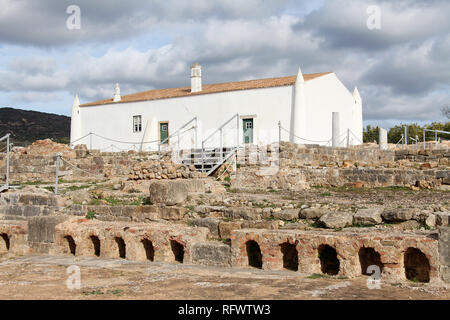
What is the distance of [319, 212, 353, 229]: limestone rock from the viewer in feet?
28.2

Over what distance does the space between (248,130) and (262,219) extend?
55.2 ft

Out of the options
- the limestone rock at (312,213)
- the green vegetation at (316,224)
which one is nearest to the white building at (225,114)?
the limestone rock at (312,213)

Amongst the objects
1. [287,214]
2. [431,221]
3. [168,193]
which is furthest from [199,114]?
[431,221]

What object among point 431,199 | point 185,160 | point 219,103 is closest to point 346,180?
point 431,199

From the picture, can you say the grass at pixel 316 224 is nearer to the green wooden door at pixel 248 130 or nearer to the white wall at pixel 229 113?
the white wall at pixel 229 113

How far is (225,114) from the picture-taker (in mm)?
27344

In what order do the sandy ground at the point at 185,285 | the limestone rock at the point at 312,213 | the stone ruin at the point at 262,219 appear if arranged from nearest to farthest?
the sandy ground at the point at 185,285, the stone ruin at the point at 262,219, the limestone rock at the point at 312,213

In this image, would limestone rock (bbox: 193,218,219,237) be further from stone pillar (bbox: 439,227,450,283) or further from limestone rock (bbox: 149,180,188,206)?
stone pillar (bbox: 439,227,450,283)

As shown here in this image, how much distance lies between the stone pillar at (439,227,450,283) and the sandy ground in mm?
268

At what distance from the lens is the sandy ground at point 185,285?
21.7ft

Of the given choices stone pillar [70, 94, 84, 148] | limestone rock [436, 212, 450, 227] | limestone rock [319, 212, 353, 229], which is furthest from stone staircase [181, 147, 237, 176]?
stone pillar [70, 94, 84, 148]

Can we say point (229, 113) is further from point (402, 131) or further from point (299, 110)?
point (402, 131)

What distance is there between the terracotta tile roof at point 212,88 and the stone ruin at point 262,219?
8.17 meters

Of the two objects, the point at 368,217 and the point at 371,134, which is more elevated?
the point at 371,134
